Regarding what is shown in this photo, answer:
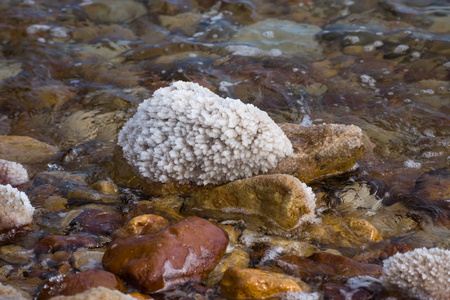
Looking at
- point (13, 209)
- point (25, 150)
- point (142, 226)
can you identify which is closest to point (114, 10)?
point (25, 150)

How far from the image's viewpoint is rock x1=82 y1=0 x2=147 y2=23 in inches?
429

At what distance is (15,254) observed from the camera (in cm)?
399

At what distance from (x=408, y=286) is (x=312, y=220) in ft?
4.39

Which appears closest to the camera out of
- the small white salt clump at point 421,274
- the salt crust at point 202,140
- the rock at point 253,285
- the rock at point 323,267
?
the small white salt clump at point 421,274

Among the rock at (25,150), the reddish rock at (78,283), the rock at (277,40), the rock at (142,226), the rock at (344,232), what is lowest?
the rock at (25,150)

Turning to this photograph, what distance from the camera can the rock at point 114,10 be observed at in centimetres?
1089

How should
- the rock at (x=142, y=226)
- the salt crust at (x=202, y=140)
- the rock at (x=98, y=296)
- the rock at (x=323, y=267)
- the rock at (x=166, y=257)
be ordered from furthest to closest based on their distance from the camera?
the salt crust at (x=202, y=140)
the rock at (x=142, y=226)
the rock at (x=323, y=267)
the rock at (x=166, y=257)
the rock at (x=98, y=296)

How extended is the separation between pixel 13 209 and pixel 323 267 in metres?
3.00

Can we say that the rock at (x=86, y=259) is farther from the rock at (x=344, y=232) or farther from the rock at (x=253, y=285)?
the rock at (x=344, y=232)

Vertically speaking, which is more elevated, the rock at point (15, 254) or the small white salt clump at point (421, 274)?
the small white salt clump at point (421, 274)

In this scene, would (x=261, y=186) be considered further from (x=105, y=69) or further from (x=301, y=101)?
(x=105, y=69)

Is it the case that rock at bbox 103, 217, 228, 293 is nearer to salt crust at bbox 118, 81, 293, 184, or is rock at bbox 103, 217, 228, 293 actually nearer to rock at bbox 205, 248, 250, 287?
rock at bbox 205, 248, 250, 287

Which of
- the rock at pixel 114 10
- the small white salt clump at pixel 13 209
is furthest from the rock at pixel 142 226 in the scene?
the rock at pixel 114 10

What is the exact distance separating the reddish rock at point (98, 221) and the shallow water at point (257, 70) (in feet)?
0.95
